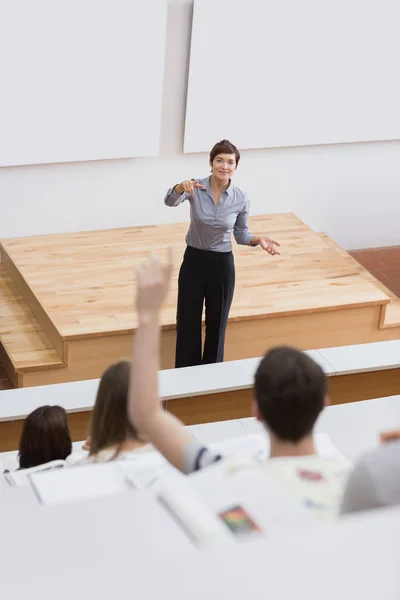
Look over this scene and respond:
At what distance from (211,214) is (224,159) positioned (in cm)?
29

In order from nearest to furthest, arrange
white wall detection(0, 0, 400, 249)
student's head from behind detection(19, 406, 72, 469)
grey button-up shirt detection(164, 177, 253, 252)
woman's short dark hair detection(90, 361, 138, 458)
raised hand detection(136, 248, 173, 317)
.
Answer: raised hand detection(136, 248, 173, 317), woman's short dark hair detection(90, 361, 138, 458), student's head from behind detection(19, 406, 72, 469), grey button-up shirt detection(164, 177, 253, 252), white wall detection(0, 0, 400, 249)

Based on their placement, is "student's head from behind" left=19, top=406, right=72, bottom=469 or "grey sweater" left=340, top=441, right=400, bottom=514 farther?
"student's head from behind" left=19, top=406, right=72, bottom=469

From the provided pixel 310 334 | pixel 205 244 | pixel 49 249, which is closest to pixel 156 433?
pixel 205 244

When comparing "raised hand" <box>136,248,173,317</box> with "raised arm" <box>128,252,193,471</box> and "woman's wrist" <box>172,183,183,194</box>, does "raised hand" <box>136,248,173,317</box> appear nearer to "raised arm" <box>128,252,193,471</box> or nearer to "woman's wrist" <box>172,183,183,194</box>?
"raised arm" <box>128,252,193,471</box>

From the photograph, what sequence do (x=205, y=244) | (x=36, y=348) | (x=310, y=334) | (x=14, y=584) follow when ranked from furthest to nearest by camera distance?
(x=310, y=334)
(x=36, y=348)
(x=205, y=244)
(x=14, y=584)

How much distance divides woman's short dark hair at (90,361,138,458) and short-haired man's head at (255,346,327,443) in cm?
85

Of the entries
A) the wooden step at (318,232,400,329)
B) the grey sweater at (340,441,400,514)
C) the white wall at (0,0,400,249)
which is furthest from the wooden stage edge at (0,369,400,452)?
the white wall at (0,0,400,249)

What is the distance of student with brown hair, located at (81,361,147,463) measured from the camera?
278 cm

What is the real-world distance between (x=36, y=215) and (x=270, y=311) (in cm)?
199

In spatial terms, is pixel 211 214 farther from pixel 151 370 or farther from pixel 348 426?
pixel 151 370

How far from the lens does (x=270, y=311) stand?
5918 mm

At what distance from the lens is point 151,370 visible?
179 centimetres

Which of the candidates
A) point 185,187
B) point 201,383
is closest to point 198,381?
point 201,383

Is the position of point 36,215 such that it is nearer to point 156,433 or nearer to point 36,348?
point 36,348
